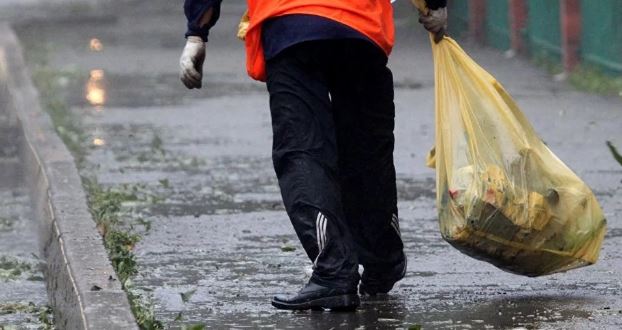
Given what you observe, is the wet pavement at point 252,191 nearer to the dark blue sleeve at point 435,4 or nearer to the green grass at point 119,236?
the green grass at point 119,236

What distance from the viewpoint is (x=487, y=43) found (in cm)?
1717

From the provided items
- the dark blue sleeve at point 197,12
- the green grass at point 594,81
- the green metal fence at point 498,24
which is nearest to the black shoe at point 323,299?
the dark blue sleeve at point 197,12

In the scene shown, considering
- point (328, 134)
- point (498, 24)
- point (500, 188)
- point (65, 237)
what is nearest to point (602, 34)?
point (498, 24)

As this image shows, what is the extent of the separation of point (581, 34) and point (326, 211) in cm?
924

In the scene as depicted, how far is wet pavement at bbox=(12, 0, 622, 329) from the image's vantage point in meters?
5.22

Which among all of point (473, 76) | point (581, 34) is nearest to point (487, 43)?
point (581, 34)

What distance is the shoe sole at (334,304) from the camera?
5086 mm

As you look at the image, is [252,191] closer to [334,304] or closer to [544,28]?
[334,304]

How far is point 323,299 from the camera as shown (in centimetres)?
510

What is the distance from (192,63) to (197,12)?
169 mm

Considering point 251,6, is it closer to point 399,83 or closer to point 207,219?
point 207,219

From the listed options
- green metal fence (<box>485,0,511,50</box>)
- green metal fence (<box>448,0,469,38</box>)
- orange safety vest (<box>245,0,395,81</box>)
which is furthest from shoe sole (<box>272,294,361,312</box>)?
green metal fence (<box>448,0,469,38</box>)

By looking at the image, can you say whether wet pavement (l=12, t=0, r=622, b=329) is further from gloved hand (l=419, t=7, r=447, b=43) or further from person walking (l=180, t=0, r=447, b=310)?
gloved hand (l=419, t=7, r=447, b=43)

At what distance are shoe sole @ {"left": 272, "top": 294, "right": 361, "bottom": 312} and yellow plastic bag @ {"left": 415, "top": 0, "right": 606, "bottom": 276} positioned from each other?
15.3 inches
